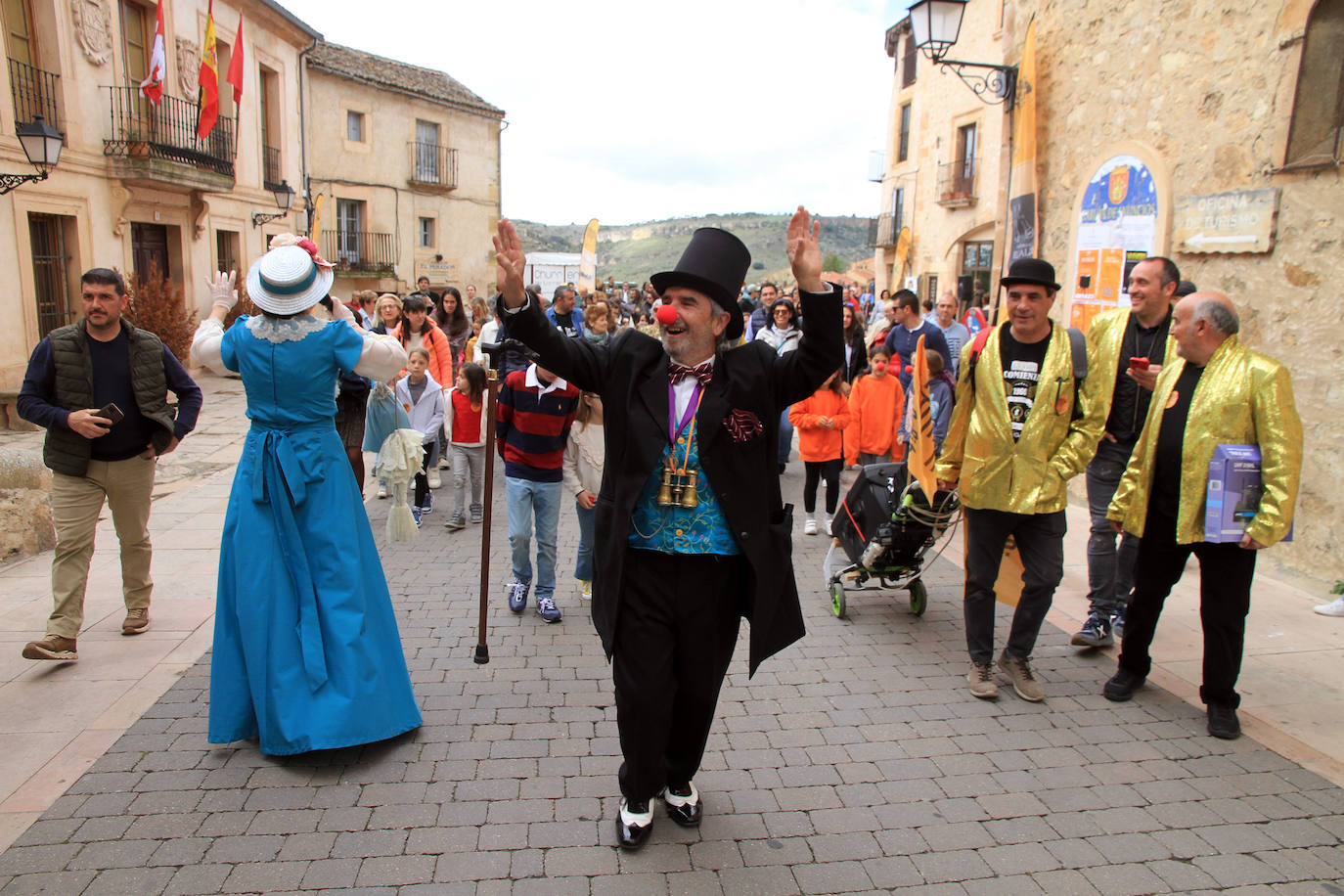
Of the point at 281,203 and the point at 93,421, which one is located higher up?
the point at 281,203

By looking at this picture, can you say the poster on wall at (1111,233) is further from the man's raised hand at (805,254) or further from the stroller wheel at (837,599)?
the man's raised hand at (805,254)

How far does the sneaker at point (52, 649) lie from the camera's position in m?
4.46

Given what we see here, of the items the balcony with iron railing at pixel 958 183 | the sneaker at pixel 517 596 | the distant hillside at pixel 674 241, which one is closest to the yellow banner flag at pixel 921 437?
the sneaker at pixel 517 596

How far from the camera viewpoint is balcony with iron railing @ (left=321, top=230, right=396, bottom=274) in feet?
88.7

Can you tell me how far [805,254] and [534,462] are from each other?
3091mm

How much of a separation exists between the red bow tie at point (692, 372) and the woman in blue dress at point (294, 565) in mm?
1543

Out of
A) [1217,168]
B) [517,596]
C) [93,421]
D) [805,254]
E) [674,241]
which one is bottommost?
[517,596]

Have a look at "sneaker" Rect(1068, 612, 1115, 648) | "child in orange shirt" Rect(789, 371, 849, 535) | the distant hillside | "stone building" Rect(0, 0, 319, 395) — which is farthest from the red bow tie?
the distant hillside

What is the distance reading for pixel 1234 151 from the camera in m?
6.63

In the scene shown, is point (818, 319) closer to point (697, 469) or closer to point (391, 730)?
point (697, 469)

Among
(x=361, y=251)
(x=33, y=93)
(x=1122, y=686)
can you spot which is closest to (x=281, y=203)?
(x=361, y=251)

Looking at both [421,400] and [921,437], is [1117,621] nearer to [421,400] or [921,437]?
[921,437]

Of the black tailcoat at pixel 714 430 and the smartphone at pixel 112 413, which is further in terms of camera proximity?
the smartphone at pixel 112 413

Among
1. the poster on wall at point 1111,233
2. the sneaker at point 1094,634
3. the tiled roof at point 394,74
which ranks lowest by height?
the sneaker at point 1094,634
